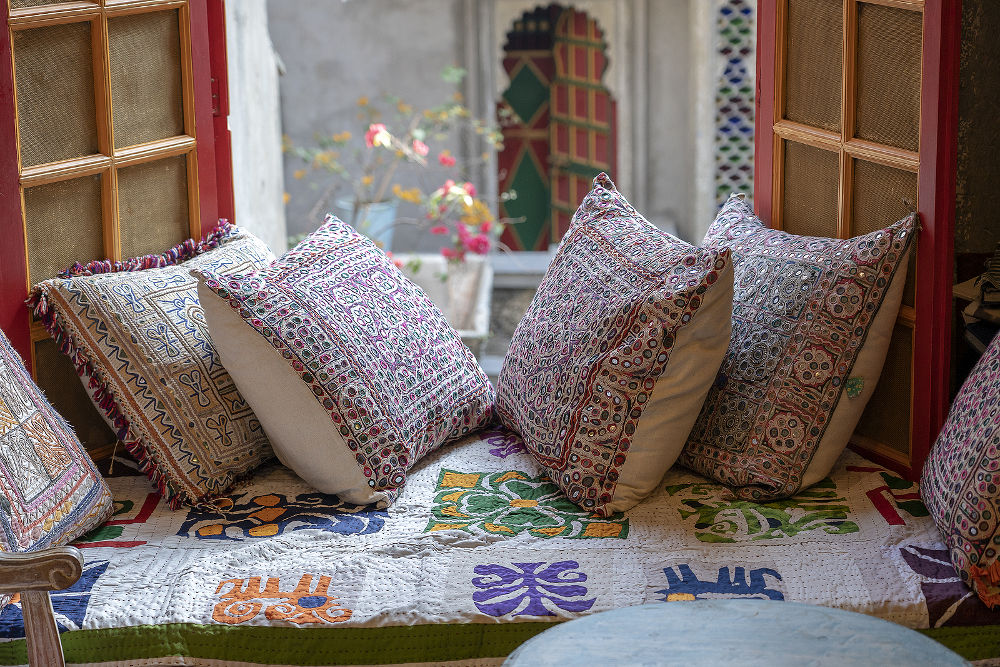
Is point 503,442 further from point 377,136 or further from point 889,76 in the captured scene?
point 377,136

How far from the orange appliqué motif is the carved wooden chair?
26cm

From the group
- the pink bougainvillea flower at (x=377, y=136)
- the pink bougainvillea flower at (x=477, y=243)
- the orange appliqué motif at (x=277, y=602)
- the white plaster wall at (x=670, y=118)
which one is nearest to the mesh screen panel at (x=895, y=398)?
the orange appliqué motif at (x=277, y=602)

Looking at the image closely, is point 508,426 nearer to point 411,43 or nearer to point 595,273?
point 595,273

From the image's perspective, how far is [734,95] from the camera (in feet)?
18.5

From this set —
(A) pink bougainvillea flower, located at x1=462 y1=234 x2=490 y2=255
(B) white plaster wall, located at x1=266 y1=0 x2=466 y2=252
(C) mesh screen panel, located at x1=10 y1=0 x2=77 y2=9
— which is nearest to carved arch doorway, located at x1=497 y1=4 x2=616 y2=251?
(B) white plaster wall, located at x1=266 y1=0 x2=466 y2=252

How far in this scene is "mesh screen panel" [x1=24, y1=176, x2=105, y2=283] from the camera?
7.29 feet

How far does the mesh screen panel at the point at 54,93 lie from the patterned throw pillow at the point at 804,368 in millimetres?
1394

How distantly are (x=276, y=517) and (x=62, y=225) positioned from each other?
0.74m

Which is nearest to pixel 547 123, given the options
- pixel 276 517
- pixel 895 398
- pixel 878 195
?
pixel 878 195

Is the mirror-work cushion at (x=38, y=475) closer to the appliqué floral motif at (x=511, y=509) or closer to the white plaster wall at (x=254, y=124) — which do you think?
the appliqué floral motif at (x=511, y=509)

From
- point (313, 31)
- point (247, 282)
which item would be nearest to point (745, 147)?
point (313, 31)

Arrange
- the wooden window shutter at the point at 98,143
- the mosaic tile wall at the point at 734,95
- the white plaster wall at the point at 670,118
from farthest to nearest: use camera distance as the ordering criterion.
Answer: the white plaster wall at the point at 670,118 → the mosaic tile wall at the point at 734,95 → the wooden window shutter at the point at 98,143

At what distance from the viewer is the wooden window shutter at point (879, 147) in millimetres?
2096

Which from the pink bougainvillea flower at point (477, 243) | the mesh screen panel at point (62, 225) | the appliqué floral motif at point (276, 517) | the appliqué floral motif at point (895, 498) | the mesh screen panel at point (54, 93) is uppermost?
the mesh screen panel at point (54, 93)
